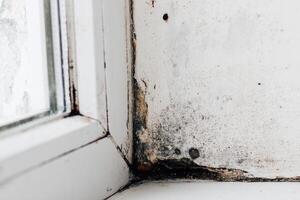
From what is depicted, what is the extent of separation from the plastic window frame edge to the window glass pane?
2cm

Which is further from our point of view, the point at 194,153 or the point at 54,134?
the point at 194,153

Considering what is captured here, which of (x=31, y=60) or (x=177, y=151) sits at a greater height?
(x=31, y=60)

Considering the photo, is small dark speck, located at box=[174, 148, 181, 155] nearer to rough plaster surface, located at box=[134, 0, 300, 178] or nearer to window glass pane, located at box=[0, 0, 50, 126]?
rough plaster surface, located at box=[134, 0, 300, 178]

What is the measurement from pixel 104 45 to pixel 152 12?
3.5 inches

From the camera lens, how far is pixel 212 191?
0.62 meters

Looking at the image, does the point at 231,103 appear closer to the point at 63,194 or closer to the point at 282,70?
the point at 282,70

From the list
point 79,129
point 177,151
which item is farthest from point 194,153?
point 79,129

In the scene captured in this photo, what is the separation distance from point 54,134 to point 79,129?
0.13ft

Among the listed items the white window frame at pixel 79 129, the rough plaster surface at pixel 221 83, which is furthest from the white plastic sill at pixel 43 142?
the rough plaster surface at pixel 221 83

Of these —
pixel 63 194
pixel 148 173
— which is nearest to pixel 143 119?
pixel 148 173

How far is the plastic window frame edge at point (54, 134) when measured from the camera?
0.48 meters

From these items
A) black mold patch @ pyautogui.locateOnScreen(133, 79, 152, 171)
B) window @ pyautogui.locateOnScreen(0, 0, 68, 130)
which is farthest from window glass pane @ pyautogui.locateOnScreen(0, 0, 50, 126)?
black mold patch @ pyautogui.locateOnScreen(133, 79, 152, 171)

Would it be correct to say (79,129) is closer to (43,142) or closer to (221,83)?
(43,142)

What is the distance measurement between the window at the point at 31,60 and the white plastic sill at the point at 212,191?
15cm
